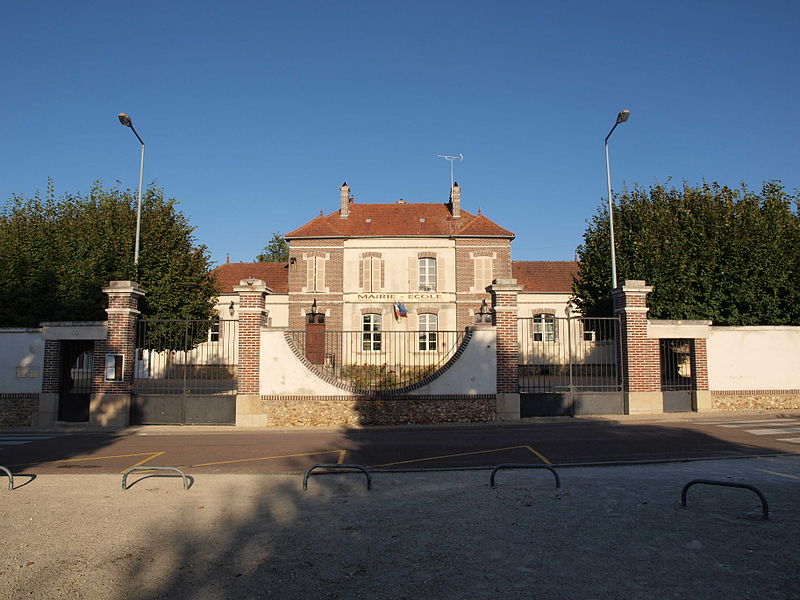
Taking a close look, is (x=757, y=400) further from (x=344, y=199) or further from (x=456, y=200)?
(x=344, y=199)

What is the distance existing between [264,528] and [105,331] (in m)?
11.8

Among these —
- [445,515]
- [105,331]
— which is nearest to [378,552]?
[445,515]

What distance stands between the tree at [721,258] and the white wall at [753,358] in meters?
2.29

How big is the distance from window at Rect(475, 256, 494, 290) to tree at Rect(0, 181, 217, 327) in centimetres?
1607

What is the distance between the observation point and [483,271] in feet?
113

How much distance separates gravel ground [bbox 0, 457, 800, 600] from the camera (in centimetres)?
442

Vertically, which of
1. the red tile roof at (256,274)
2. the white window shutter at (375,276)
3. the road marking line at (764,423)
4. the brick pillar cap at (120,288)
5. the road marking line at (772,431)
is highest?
the red tile roof at (256,274)

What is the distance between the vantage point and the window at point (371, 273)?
34.3 meters

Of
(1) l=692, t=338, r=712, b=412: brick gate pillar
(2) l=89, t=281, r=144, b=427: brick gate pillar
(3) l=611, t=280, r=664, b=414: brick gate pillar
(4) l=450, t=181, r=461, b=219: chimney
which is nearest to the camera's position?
(2) l=89, t=281, r=144, b=427: brick gate pillar

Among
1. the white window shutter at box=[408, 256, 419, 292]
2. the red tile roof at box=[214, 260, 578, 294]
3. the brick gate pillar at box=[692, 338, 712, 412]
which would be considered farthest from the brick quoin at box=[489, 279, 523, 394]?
the red tile roof at box=[214, 260, 578, 294]

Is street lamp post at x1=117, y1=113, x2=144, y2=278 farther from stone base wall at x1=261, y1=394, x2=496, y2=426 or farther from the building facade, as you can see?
the building facade

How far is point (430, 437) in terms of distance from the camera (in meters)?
12.8

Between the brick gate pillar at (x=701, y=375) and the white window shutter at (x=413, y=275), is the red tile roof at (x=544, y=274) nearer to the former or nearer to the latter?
the white window shutter at (x=413, y=275)

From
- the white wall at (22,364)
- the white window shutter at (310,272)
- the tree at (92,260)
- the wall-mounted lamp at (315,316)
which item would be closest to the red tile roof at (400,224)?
the white window shutter at (310,272)
